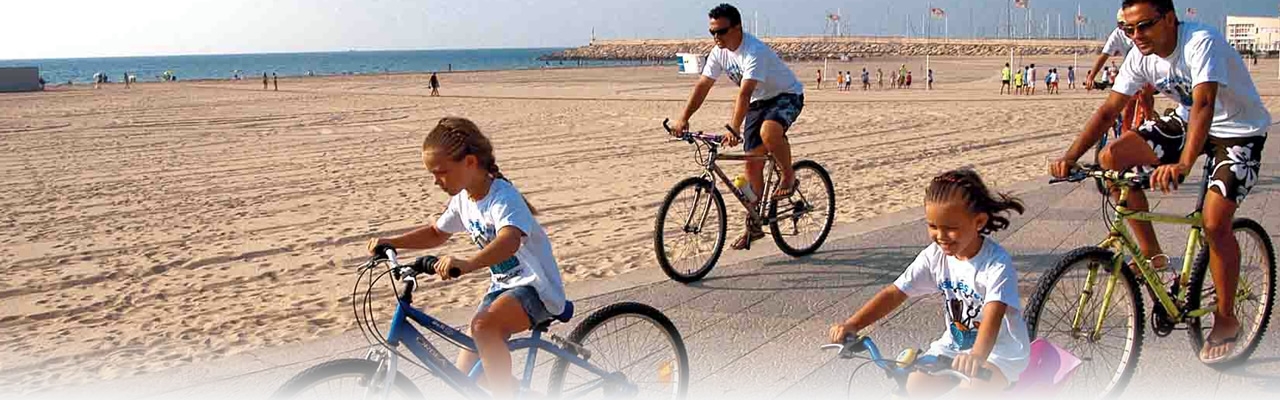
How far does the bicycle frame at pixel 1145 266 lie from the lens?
3762 millimetres

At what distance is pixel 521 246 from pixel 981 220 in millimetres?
1434

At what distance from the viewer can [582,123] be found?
22844mm

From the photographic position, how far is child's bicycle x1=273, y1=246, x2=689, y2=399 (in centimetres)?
307

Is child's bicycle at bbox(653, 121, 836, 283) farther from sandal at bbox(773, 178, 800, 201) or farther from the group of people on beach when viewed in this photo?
the group of people on beach

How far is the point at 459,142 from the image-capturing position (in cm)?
344

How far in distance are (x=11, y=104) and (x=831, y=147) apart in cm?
3386

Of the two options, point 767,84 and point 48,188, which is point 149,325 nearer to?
point 767,84

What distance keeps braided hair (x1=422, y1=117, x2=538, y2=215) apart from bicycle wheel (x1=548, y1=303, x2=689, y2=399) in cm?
52

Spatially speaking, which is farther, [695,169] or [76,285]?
[695,169]

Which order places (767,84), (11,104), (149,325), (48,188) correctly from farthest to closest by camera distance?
(11,104) < (48,188) < (767,84) < (149,325)

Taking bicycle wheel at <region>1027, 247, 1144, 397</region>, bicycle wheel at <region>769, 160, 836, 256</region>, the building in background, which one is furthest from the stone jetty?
bicycle wheel at <region>1027, 247, 1144, 397</region>

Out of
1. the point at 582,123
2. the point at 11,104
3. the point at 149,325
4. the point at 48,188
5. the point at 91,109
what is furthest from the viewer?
the point at 11,104

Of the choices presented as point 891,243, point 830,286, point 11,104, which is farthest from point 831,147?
point 11,104

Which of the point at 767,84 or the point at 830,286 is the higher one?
the point at 767,84
